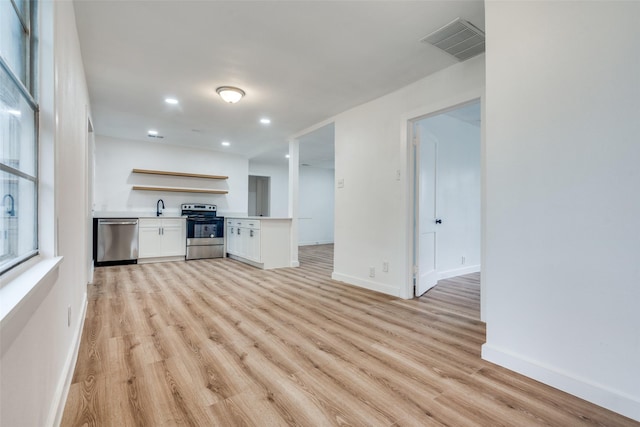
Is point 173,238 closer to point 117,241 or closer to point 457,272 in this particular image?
point 117,241

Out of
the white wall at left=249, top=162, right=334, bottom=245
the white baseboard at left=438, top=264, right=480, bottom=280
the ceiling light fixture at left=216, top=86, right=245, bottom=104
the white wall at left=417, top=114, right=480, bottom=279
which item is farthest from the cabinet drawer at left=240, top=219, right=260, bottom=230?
the white wall at left=249, top=162, right=334, bottom=245

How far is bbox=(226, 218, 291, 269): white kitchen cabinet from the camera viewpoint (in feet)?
16.8

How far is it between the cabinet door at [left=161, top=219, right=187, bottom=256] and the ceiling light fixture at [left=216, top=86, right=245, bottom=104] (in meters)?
3.39

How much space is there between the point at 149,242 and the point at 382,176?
4.58m

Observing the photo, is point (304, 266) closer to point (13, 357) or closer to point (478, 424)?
point (478, 424)

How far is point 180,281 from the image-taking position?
4164 millimetres

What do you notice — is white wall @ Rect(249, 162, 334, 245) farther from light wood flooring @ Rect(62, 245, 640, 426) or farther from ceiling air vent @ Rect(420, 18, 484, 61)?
ceiling air vent @ Rect(420, 18, 484, 61)

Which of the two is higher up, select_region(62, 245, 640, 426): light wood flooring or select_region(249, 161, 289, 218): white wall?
select_region(249, 161, 289, 218): white wall

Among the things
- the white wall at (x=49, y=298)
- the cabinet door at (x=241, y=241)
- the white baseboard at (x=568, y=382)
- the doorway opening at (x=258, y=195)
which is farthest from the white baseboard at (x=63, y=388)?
the doorway opening at (x=258, y=195)

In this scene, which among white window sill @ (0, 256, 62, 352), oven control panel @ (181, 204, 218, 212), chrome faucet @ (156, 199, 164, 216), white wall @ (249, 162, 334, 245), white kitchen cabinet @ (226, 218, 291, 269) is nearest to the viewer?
white window sill @ (0, 256, 62, 352)

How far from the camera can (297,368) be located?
1833 millimetres

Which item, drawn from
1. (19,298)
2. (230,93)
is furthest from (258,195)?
(19,298)

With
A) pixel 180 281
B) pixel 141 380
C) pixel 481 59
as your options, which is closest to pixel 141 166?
pixel 180 281

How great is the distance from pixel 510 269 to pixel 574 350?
1.63 ft
